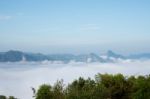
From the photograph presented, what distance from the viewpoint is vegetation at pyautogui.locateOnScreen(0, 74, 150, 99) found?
6869cm

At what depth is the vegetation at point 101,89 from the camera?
68.7 metres

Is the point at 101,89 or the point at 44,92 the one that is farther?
the point at 44,92

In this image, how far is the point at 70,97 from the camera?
66812 mm

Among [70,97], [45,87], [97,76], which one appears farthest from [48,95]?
[97,76]

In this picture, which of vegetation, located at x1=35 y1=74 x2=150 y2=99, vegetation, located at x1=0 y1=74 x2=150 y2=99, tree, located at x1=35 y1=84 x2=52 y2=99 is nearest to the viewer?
vegetation, located at x1=35 y1=74 x2=150 y2=99

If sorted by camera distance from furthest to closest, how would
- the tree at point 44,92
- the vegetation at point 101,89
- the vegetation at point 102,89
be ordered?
1. the tree at point 44,92
2. the vegetation at point 101,89
3. the vegetation at point 102,89

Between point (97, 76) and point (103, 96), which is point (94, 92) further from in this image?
point (97, 76)

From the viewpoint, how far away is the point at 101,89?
7075 cm

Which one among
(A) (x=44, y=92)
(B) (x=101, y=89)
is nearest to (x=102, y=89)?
(B) (x=101, y=89)

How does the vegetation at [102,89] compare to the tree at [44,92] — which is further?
the tree at [44,92]

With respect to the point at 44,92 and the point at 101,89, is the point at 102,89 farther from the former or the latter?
the point at 44,92

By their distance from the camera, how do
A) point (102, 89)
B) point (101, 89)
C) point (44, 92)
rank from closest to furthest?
point (101, 89) → point (102, 89) → point (44, 92)

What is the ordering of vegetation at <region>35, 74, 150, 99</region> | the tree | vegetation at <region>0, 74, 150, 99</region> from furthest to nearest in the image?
the tree, vegetation at <region>0, 74, 150, 99</region>, vegetation at <region>35, 74, 150, 99</region>

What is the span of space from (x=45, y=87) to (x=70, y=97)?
10.2 meters
